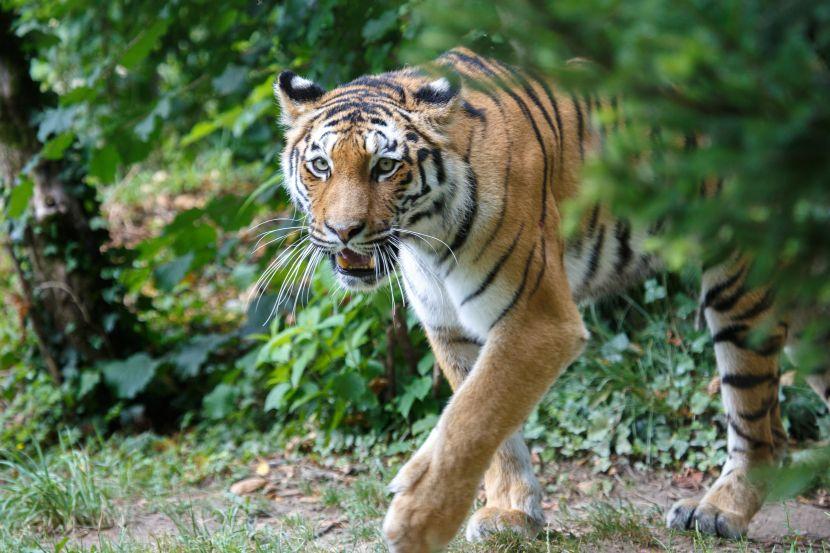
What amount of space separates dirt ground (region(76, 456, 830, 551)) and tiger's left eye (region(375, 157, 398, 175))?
151cm

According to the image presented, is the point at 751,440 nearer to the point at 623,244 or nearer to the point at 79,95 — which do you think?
the point at 623,244

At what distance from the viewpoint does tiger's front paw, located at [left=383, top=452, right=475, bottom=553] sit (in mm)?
3049

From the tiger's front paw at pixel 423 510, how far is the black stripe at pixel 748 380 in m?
1.47

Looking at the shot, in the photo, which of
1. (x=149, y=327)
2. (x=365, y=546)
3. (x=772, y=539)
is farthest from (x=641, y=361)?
(x=149, y=327)

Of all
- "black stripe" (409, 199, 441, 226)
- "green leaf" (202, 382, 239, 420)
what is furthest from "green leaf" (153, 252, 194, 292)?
"black stripe" (409, 199, 441, 226)

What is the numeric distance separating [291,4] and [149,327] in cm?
317

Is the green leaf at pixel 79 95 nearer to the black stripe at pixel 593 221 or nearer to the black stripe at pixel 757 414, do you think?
the black stripe at pixel 593 221

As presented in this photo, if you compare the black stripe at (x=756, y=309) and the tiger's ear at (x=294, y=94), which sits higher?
the tiger's ear at (x=294, y=94)

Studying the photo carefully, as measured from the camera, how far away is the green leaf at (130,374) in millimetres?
5992

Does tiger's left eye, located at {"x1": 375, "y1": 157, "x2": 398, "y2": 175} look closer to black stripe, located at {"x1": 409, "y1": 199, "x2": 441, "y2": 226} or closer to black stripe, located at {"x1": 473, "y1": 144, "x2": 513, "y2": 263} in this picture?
black stripe, located at {"x1": 409, "y1": 199, "x2": 441, "y2": 226}

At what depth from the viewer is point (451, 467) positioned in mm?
3131

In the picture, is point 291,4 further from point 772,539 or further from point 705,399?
point 772,539

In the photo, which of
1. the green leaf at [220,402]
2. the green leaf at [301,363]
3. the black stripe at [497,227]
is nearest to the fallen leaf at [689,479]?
the black stripe at [497,227]

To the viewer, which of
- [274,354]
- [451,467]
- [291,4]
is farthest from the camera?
[274,354]
